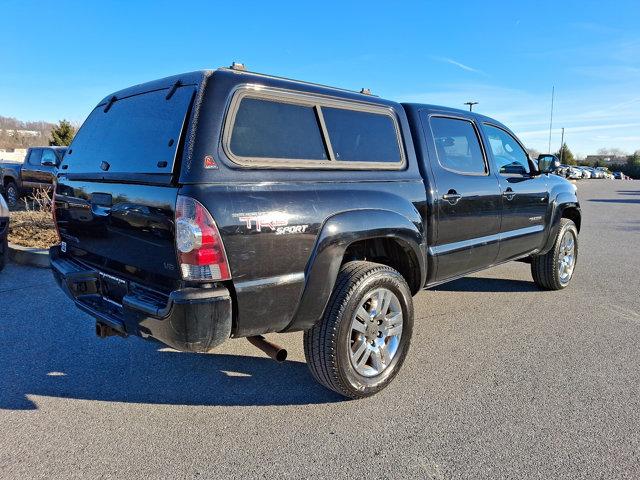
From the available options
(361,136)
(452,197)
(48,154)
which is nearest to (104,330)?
(361,136)

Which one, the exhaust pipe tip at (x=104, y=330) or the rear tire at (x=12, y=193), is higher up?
the rear tire at (x=12, y=193)

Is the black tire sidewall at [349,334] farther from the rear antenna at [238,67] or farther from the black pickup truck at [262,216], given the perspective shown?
the rear antenna at [238,67]

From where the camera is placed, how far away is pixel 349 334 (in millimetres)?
3027

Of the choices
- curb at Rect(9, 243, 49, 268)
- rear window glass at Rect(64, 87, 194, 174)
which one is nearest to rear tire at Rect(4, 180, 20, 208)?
curb at Rect(9, 243, 49, 268)

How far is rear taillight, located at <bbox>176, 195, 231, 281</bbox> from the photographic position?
2375 millimetres

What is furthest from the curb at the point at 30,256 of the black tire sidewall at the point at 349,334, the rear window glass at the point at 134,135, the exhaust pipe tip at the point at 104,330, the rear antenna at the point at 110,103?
the black tire sidewall at the point at 349,334

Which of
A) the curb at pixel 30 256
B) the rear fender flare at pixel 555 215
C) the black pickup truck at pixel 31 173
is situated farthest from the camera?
the black pickup truck at pixel 31 173

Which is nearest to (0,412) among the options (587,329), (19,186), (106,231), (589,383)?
(106,231)

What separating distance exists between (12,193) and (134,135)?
1368cm

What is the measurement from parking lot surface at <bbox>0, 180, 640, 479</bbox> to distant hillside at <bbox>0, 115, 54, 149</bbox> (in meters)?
73.6

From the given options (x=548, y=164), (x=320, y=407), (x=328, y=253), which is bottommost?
(x=320, y=407)

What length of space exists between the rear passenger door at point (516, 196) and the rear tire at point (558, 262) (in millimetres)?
435

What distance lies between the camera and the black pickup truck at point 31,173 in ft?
41.4

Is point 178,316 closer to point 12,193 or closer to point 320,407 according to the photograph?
point 320,407
